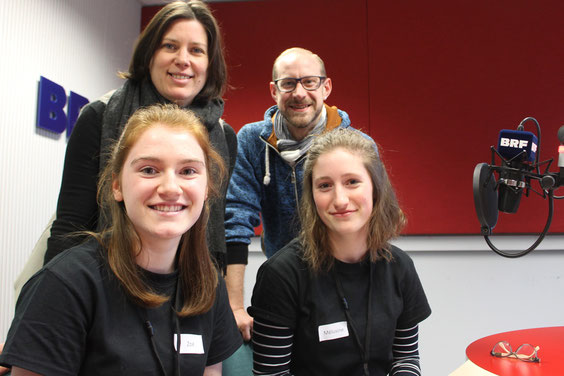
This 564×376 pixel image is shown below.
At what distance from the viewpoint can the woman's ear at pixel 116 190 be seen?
44.1 inches

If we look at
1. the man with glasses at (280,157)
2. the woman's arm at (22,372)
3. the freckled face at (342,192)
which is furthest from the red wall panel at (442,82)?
the woman's arm at (22,372)

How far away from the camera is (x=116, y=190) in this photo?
1129mm

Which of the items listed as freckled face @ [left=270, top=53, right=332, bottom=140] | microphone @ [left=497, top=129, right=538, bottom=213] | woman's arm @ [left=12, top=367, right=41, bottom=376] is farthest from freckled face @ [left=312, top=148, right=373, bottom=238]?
woman's arm @ [left=12, top=367, right=41, bottom=376]

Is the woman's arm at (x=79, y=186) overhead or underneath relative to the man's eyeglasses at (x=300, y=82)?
underneath

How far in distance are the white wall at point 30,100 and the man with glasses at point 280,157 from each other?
1.22 meters

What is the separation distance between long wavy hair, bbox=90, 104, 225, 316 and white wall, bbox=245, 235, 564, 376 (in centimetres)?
236

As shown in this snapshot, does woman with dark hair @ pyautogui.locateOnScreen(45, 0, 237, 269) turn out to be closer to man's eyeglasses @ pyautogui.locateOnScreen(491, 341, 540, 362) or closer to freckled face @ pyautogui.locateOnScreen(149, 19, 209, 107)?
freckled face @ pyautogui.locateOnScreen(149, 19, 209, 107)

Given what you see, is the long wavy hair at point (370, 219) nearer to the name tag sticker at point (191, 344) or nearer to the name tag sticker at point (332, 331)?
the name tag sticker at point (332, 331)

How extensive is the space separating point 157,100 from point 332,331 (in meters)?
0.94

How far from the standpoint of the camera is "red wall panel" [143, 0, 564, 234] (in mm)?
3271

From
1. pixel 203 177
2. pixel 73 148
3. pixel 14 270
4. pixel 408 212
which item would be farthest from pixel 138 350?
pixel 408 212

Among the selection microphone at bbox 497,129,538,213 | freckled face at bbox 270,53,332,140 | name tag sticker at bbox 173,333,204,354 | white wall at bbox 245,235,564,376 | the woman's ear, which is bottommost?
white wall at bbox 245,235,564,376

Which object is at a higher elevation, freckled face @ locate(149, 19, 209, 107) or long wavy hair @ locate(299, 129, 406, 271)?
freckled face @ locate(149, 19, 209, 107)

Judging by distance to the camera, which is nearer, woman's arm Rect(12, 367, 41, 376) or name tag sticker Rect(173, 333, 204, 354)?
woman's arm Rect(12, 367, 41, 376)
